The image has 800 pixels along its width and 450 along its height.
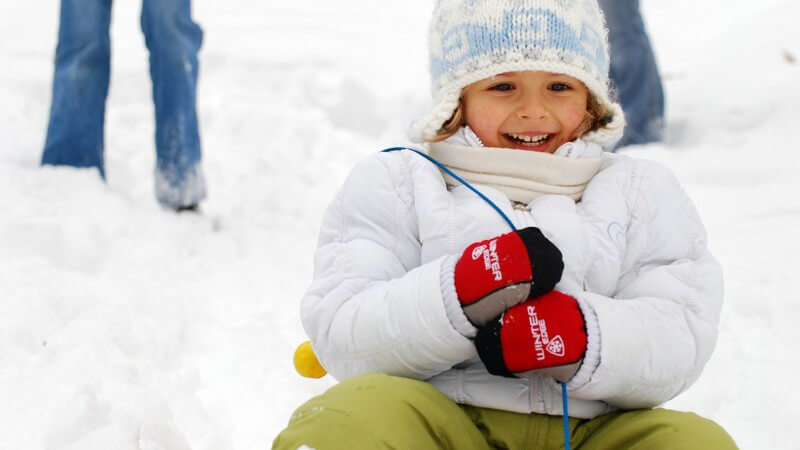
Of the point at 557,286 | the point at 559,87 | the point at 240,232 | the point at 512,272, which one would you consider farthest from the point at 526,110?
the point at 240,232

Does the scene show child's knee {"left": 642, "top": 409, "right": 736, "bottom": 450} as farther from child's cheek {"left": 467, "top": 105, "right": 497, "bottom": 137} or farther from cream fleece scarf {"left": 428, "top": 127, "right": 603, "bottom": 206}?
child's cheek {"left": 467, "top": 105, "right": 497, "bottom": 137}

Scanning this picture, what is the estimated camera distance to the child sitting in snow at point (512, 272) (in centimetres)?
126

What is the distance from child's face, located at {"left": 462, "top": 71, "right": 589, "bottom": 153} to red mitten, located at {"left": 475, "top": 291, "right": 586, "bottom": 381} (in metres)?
0.46

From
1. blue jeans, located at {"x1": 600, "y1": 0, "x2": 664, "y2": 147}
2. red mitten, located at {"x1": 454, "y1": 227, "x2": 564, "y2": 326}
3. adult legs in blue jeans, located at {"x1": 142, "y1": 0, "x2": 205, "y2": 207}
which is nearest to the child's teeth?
red mitten, located at {"x1": 454, "y1": 227, "x2": 564, "y2": 326}

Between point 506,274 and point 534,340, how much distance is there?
0.36 ft

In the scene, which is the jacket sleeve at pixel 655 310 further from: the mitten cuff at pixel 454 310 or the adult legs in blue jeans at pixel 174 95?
the adult legs in blue jeans at pixel 174 95

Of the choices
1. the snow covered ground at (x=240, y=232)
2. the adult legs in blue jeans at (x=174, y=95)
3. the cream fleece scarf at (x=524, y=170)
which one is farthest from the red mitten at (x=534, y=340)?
the adult legs in blue jeans at (x=174, y=95)

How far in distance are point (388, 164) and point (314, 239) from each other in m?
1.63

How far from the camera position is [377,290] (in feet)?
4.61

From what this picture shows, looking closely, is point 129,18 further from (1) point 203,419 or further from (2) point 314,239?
(1) point 203,419

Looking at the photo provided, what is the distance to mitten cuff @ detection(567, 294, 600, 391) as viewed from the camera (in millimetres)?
1300

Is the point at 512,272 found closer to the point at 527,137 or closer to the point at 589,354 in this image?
the point at 589,354

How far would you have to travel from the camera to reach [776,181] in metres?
3.31

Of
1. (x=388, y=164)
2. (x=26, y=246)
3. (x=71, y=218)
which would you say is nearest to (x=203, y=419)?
(x=388, y=164)
